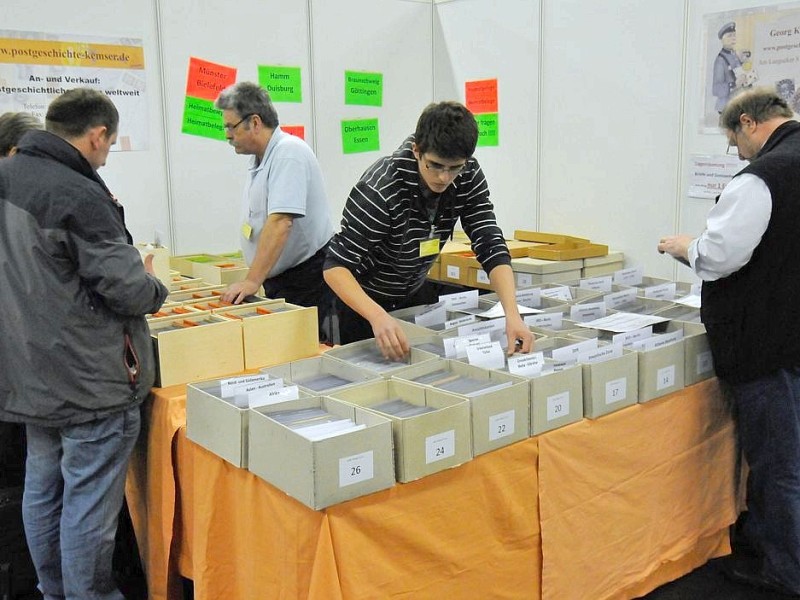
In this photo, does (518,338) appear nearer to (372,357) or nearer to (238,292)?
(372,357)

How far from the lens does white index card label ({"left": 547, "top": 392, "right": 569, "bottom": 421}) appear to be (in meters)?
1.74

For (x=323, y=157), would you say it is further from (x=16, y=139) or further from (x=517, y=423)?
(x=517, y=423)

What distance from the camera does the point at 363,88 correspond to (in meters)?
3.98

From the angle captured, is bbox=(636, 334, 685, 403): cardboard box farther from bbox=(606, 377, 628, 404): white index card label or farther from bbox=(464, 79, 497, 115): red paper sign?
bbox=(464, 79, 497, 115): red paper sign

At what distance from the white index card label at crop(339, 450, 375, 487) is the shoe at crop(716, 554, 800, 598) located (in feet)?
4.87

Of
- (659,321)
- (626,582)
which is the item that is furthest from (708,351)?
(626,582)

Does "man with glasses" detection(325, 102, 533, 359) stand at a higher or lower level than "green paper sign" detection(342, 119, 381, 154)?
lower

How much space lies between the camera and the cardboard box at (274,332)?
6.80 feet

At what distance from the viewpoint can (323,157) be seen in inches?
153

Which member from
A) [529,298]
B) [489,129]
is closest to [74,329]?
[529,298]

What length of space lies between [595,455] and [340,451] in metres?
0.78

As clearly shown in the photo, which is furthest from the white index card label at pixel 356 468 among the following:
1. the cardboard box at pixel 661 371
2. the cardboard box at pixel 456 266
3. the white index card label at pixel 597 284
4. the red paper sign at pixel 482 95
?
the red paper sign at pixel 482 95

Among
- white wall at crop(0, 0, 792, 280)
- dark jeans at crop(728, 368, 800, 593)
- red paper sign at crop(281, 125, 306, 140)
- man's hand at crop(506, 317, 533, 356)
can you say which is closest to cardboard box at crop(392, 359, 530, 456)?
man's hand at crop(506, 317, 533, 356)

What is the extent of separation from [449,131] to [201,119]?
1941 mm
